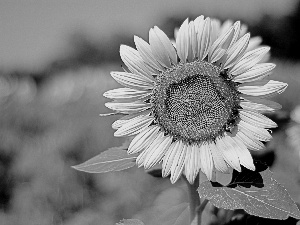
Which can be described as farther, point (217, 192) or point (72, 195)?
point (72, 195)

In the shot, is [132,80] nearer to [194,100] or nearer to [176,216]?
[194,100]

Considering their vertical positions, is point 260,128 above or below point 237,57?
below

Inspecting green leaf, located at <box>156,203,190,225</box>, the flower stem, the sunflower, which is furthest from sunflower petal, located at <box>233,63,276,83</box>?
green leaf, located at <box>156,203,190,225</box>

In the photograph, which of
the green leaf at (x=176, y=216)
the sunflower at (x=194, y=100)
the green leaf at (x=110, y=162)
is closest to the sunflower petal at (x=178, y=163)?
the sunflower at (x=194, y=100)

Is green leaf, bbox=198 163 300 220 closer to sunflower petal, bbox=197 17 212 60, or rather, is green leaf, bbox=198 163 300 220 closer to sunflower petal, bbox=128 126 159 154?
sunflower petal, bbox=128 126 159 154

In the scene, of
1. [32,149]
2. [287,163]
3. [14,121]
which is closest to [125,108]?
[287,163]

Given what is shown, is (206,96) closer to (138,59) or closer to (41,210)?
(138,59)

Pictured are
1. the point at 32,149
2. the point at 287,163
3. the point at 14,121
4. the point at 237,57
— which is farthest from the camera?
the point at 14,121

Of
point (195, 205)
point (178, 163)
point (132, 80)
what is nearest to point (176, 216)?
point (195, 205)
